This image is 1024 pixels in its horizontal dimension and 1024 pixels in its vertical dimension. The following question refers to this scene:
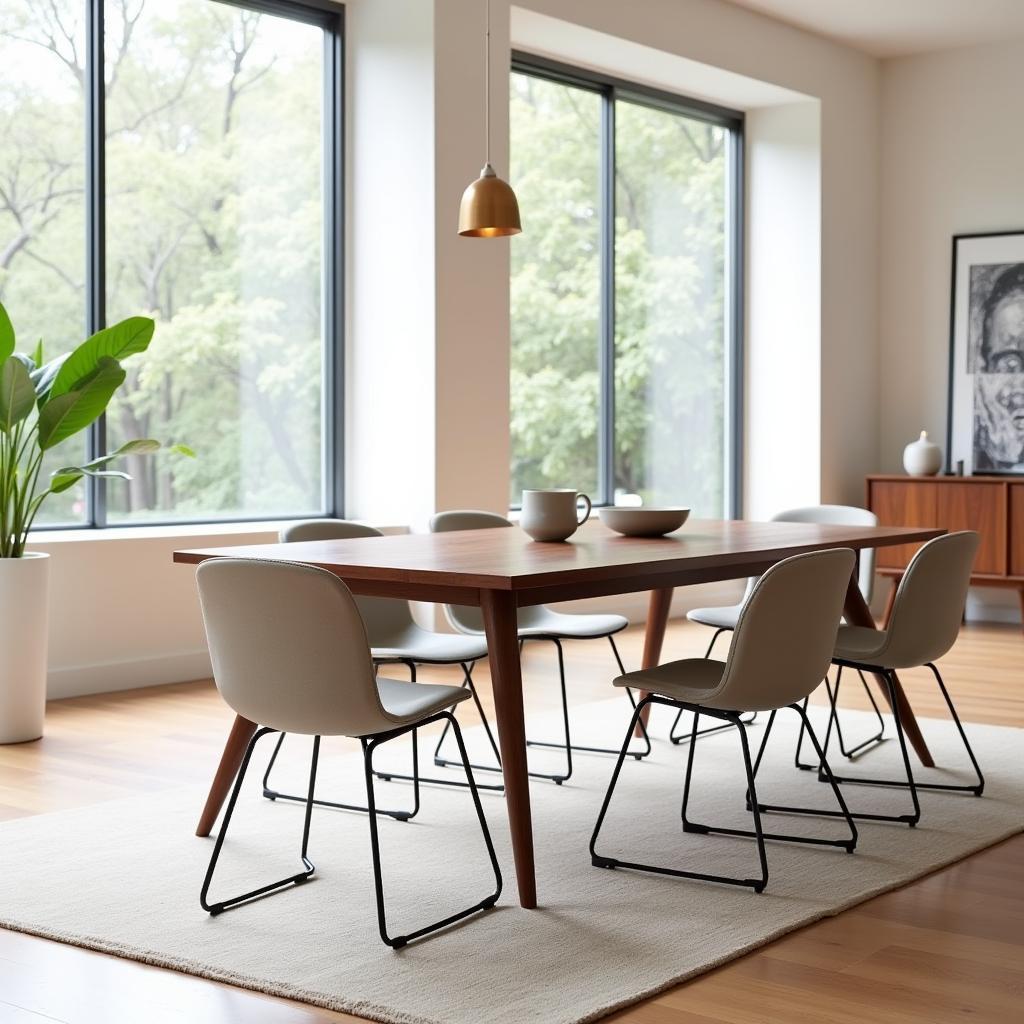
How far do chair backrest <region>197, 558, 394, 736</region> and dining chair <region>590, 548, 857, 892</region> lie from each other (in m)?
0.68

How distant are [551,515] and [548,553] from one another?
16.5 inches

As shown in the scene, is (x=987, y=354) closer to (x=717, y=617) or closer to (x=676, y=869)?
(x=717, y=617)

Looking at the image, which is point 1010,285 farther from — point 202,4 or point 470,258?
point 202,4

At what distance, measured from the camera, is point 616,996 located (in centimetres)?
254

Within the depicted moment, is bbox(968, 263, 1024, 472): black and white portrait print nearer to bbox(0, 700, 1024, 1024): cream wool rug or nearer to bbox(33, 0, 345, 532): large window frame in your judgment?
bbox(33, 0, 345, 532): large window frame

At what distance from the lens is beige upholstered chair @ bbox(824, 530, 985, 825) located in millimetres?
3768

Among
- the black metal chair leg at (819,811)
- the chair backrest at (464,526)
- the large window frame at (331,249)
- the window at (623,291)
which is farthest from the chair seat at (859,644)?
the window at (623,291)

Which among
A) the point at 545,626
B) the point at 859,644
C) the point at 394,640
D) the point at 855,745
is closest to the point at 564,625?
the point at 545,626

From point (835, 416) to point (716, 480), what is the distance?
0.78m

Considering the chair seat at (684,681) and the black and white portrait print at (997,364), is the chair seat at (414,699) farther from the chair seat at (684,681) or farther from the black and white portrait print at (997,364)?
the black and white portrait print at (997,364)

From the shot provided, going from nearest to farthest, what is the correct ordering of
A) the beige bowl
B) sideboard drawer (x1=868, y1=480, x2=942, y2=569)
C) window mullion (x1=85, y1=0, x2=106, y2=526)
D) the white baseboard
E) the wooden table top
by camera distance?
the wooden table top, the beige bowl, the white baseboard, window mullion (x1=85, y1=0, x2=106, y2=526), sideboard drawer (x1=868, y1=480, x2=942, y2=569)

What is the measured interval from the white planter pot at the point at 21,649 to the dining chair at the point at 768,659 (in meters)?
2.17

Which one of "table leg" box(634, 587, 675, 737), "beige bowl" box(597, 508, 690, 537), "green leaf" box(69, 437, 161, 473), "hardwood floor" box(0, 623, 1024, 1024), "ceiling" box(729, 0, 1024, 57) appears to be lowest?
"hardwood floor" box(0, 623, 1024, 1024)

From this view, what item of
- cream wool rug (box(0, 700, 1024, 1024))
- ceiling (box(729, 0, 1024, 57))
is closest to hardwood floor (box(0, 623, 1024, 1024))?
cream wool rug (box(0, 700, 1024, 1024))
